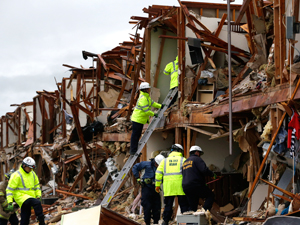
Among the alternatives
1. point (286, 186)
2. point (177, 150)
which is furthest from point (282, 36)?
point (177, 150)

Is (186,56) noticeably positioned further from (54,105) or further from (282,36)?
(54,105)

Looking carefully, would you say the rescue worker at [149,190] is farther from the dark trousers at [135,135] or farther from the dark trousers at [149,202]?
the dark trousers at [135,135]

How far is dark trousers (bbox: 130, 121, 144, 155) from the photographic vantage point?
45.0ft

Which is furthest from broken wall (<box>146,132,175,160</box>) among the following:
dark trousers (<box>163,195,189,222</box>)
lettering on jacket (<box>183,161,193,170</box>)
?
lettering on jacket (<box>183,161,193,170</box>)

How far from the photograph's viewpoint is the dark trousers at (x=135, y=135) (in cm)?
1372

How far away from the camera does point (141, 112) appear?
13.6 metres

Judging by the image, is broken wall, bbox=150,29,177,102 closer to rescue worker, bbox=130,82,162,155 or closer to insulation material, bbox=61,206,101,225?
rescue worker, bbox=130,82,162,155

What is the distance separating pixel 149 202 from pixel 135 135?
267 cm

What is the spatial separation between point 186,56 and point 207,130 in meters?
2.39

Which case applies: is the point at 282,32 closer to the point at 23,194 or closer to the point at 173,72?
the point at 173,72

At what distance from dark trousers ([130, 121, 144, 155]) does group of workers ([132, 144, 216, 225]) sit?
6.26ft

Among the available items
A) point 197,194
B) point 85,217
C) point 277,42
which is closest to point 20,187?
point 197,194

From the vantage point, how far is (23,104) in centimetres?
3416

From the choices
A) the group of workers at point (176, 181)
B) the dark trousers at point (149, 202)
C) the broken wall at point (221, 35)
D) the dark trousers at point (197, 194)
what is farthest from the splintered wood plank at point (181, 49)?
the dark trousers at point (197, 194)
